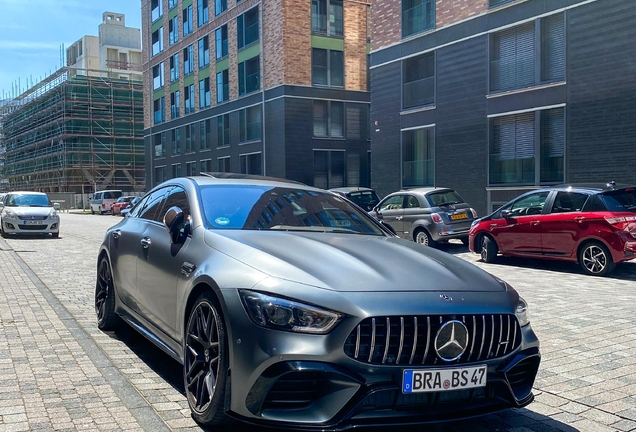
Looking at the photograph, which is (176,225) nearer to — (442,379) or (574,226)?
(442,379)

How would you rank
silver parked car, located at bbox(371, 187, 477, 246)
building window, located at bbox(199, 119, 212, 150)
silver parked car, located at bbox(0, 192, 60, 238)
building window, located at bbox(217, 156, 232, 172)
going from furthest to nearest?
building window, located at bbox(199, 119, 212, 150), building window, located at bbox(217, 156, 232, 172), silver parked car, located at bbox(0, 192, 60, 238), silver parked car, located at bbox(371, 187, 477, 246)

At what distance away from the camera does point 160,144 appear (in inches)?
1938

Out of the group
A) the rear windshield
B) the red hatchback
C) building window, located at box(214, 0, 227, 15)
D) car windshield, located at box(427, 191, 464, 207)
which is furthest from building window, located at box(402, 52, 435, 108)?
building window, located at box(214, 0, 227, 15)

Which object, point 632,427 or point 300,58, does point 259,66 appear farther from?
point 632,427

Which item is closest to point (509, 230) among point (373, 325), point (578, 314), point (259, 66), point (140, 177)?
point (578, 314)

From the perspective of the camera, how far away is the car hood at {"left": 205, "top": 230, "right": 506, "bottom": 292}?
3314 mm

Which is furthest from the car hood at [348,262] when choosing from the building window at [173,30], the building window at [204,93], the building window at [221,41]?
the building window at [173,30]

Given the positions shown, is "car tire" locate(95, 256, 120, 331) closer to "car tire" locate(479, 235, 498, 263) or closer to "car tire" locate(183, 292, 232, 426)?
"car tire" locate(183, 292, 232, 426)

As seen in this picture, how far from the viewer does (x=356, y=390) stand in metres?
2.95

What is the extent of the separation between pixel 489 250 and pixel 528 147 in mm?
8226

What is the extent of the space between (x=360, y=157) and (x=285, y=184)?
30.7m

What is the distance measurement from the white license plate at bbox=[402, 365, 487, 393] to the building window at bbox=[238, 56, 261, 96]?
3318cm

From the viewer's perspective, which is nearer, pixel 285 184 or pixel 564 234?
pixel 285 184

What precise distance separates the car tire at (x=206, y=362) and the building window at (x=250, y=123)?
105ft
